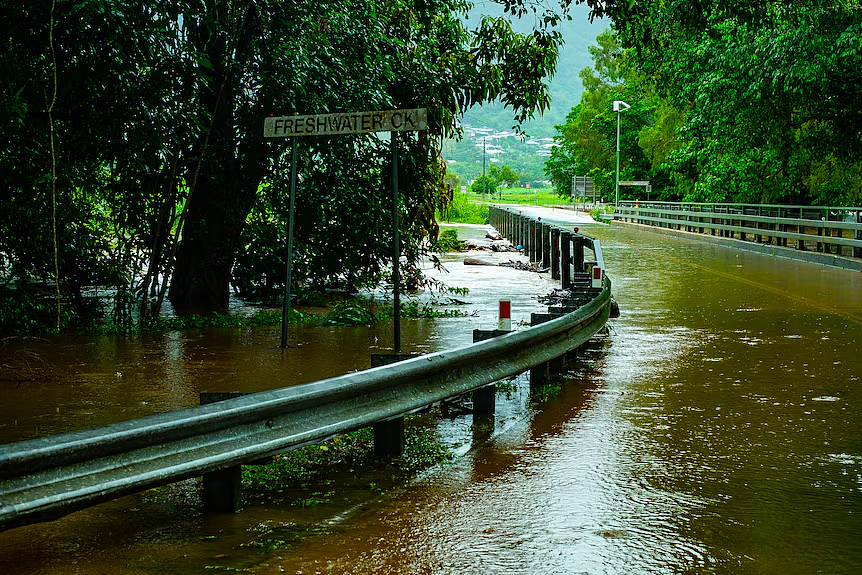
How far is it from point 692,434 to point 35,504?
448 centimetres

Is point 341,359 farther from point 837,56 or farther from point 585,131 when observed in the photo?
point 585,131

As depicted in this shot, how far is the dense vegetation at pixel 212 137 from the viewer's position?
1168 cm

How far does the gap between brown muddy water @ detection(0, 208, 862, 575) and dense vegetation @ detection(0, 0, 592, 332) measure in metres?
1.97

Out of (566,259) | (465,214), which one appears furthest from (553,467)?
(465,214)

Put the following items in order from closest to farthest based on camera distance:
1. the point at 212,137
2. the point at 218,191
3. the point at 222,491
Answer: the point at 222,491 < the point at 212,137 < the point at 218,191

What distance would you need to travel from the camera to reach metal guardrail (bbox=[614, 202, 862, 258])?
997 inches

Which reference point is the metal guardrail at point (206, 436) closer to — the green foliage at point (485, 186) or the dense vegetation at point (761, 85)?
the dense vegetation at point (761, 85)

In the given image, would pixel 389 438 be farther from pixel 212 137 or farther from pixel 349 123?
pixel 212 137

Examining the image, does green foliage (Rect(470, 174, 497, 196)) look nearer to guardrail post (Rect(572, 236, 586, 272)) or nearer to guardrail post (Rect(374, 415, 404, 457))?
guardrail post (Rect(572, 236, 586, 272))

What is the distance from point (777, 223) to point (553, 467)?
26392 millimetres

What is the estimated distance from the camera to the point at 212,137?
14.2 m

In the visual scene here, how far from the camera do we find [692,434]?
683cm

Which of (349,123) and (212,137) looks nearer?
(349,123)

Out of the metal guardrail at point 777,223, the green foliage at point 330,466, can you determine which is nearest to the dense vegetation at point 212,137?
the green foliage at point 330,466
